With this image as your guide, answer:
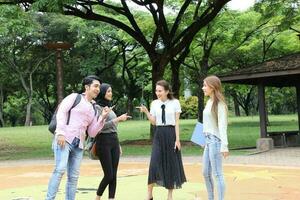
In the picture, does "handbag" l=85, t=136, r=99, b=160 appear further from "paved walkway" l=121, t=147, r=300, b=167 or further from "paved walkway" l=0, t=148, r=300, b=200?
"paved walkway" l=121, t=147, r=300, b=167

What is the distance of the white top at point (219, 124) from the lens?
254 inches

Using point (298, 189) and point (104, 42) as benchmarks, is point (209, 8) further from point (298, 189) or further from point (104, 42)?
point (104, 42)

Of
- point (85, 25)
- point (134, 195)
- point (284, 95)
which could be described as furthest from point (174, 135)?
point (284, 95)

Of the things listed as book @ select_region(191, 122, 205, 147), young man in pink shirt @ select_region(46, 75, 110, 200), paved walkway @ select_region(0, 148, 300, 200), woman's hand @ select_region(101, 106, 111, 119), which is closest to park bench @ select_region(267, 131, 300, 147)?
paved walkway @ select_region(0, 148, 300, 200)

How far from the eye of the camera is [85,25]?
3741 cm

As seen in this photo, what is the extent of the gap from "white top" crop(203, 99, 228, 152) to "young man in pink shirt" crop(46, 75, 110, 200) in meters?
1.32

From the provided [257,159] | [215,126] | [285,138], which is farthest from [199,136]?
[285,138]

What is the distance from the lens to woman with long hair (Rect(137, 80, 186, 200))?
7387 mm

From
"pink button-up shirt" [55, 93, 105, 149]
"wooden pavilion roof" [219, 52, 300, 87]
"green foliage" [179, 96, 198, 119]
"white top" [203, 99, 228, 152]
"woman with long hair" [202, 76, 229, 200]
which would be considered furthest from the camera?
"green foliage" [179, 96, 198, 119]

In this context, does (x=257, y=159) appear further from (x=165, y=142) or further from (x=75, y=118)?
(x=75, y=118)

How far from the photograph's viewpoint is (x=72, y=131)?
6383 mm

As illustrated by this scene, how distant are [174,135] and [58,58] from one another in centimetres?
1022

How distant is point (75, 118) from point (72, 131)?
0.17m

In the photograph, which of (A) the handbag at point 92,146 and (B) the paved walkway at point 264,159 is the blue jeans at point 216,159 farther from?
(B) the paved walkway at point 264,159
